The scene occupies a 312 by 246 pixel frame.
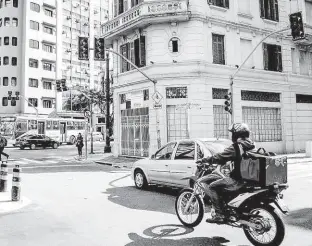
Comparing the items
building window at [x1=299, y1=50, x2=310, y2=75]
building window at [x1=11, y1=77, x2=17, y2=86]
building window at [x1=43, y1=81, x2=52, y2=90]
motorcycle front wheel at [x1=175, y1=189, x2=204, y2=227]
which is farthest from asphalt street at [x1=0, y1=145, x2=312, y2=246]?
building window at [x1=43, y1=81, x2=52, y2=90]

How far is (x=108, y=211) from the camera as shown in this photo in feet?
23.6

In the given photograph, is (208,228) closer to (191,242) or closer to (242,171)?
(191,242)

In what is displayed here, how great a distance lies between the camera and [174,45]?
19531 mm

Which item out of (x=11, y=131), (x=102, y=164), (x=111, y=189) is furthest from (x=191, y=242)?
(x=11, y=131)

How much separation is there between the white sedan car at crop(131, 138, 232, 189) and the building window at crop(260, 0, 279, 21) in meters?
16.7

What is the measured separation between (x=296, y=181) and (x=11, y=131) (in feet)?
109

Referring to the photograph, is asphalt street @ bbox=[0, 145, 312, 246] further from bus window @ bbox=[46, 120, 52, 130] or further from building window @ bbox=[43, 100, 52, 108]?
building window @ bbox=[43, 100, 52, 108]

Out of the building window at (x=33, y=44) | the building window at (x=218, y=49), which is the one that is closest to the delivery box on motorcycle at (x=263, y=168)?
the building window at (x=218, y=49)

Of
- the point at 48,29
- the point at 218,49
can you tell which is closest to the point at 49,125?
the point at 48,29

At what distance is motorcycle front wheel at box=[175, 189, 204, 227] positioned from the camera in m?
5.64

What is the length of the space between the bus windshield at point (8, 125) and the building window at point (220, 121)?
25.7 m

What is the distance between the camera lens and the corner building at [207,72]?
1908 centimetres

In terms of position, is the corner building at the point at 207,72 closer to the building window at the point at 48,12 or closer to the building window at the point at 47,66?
the building window at the point at 47,66

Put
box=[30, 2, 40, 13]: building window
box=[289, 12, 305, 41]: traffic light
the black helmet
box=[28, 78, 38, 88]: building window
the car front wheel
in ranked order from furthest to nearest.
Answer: box=[30, 2, 40, 13]: building window → box=[28, 78, 38, 88]: building window → box=[289, 12, 305, 41]: traffic light → the car front wheel → the black helmet
